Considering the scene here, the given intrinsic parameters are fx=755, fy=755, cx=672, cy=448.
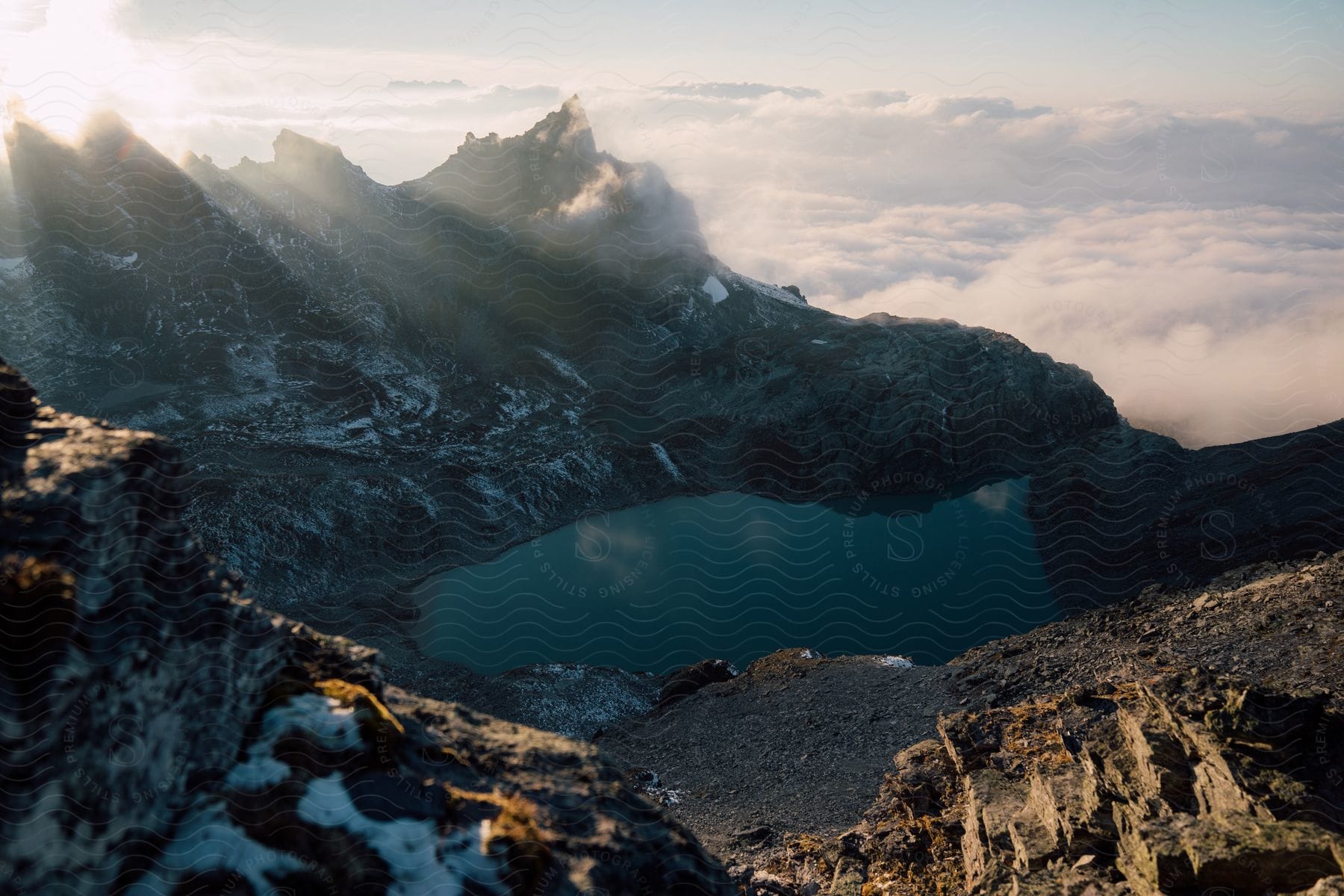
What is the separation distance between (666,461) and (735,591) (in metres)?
43.3

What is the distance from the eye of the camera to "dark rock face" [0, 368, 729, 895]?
1031 cm

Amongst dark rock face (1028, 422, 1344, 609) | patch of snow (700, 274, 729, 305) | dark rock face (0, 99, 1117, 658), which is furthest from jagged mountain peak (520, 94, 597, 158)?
dark rock face (1028, 422, 1344, 609)

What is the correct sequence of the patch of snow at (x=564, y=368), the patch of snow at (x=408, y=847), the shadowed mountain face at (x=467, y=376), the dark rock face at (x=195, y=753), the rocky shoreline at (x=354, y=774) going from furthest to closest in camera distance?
the patch of snow at (x=564, y=368)
the shadowed mountain face at (x=467, y=376)
the patch of snow at (x=408, y=847)
the rocky shoreline at (x=354, y=774)
the dark rock face at (x=195, y=753)

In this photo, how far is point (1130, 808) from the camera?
18609 mm

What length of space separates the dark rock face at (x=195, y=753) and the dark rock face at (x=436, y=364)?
64925mm

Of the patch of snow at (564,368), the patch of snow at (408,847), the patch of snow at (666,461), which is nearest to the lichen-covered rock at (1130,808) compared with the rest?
the patch of snow at (408,847)

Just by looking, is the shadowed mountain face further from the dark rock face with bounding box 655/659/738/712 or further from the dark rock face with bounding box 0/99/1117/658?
the dark rock face with bounding box 655/659/738/712

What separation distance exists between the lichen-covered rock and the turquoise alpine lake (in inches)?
1909

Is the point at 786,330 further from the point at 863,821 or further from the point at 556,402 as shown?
the point at 863,821

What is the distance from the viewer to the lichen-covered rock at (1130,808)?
15484 millimetres

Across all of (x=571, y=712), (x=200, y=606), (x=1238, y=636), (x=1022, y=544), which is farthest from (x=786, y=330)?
(x=200, y=606)

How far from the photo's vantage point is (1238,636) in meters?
36.8

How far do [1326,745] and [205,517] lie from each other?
9352cm

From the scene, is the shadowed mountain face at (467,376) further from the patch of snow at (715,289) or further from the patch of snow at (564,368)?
the patch of snow at (715,289)
